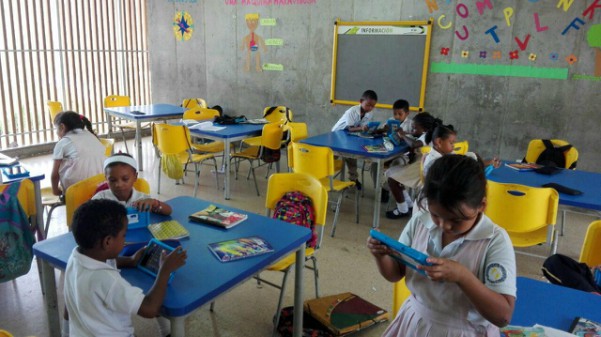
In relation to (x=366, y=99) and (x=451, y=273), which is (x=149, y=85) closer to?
(x=366, y=99)

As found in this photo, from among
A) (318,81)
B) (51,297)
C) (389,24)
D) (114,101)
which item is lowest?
(51,297)

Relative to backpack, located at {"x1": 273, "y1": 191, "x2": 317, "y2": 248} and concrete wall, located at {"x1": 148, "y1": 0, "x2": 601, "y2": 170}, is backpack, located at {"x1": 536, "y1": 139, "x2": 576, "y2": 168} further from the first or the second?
backpack, located at {"x1": 273, "y1": 191, "x2": 317, "y2": 248}

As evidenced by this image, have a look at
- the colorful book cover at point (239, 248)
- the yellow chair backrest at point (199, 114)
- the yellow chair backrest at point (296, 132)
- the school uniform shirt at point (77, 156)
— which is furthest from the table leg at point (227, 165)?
the colorful book cover at point (239, 248)

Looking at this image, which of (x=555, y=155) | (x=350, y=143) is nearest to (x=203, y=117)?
(x=350, y=143)

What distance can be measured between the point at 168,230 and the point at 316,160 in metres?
2.19

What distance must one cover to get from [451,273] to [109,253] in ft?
3.85

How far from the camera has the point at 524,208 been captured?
303 centimetres

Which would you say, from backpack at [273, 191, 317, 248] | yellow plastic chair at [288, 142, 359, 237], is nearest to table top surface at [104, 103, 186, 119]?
yellow plastic chair at [288, 142, 359, 237]

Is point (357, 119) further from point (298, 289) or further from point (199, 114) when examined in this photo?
point (298, 289)

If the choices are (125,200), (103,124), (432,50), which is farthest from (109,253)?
(103,124)

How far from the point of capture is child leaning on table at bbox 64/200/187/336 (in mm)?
1567

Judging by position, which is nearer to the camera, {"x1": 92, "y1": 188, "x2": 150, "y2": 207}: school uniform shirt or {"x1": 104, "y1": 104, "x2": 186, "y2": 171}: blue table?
{"x1": 92, "y1": 188, "x2": 150, "y2": 207}: school uniform shirt

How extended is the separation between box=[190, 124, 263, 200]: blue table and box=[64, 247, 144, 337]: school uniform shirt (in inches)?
142

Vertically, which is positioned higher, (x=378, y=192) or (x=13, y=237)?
(x=13, y=237)
